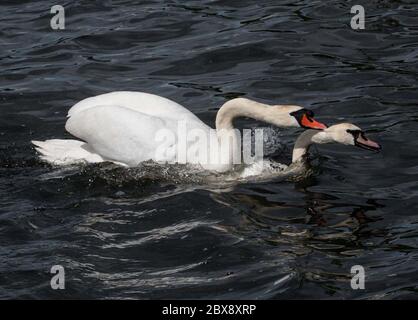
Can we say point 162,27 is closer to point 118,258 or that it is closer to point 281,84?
point 281,84

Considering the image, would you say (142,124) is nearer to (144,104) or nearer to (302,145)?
(144,104)

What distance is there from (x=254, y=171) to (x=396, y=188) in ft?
4.62

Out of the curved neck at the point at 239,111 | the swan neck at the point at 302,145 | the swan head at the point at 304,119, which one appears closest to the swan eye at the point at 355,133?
the swan head at the point at 304,119

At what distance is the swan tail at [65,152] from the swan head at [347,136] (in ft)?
7.33

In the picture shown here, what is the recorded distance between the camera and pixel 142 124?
33.5 ft

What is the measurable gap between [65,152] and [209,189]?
5.45ft

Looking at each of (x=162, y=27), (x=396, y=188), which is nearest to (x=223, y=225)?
(x=396, y=188)

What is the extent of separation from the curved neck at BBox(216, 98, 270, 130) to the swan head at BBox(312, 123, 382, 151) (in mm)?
573

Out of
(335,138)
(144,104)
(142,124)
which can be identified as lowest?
(335,138)

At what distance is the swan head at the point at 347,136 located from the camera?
9977mm

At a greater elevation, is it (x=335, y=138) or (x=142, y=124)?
(x=142, y=124)

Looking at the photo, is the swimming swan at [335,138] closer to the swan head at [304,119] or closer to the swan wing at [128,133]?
the swan head at [304,119]

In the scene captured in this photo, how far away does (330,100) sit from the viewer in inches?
477

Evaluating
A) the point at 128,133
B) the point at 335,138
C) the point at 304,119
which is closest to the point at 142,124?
the point at 128,133
